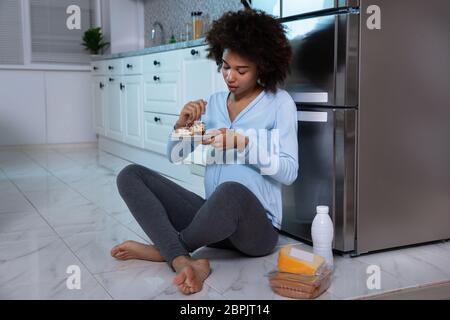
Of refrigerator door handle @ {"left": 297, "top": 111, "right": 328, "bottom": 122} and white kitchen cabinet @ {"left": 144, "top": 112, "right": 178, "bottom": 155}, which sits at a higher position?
refrigerator door handle @ {"left": 297, "top": 111, "right": 328, "bottom": 122}

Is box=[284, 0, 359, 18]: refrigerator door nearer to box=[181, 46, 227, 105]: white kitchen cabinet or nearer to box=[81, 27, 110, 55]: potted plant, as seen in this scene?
box=[181, 46, 227, 105]: white kitchen cabinet

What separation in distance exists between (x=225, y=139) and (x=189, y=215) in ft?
1.14

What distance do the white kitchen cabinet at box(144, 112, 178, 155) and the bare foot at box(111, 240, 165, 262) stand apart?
1590 millimetres

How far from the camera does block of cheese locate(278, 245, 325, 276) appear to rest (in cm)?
153

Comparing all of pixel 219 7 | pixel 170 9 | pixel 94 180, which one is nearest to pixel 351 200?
pixel 94 180

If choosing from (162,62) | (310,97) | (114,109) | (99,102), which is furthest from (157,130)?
(310,97)

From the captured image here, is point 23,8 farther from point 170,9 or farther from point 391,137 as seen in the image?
point 391,137

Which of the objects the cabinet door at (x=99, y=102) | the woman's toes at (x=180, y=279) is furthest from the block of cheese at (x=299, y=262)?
the cabinet door at (x=99, y=102)

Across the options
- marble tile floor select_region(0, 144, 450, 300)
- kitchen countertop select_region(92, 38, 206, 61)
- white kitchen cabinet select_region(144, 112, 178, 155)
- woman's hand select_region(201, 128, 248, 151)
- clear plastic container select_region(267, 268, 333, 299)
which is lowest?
marble tile floor select_region(0, 144, 450, 300)

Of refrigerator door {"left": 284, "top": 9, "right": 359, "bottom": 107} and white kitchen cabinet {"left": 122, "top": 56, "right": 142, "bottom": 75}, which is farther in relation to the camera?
white kitchen cabinet {"left": 122, "top": 56, "right": 142, "bottom": 75}

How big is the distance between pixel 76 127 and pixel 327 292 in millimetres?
4285

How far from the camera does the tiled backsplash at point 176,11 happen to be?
12.5 ft

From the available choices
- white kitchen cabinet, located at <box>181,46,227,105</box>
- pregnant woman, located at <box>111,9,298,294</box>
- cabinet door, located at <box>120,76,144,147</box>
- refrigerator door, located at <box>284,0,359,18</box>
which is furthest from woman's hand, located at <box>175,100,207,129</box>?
cabinet door, located at <box>120,76,144,147</box>

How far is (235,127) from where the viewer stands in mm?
1822
